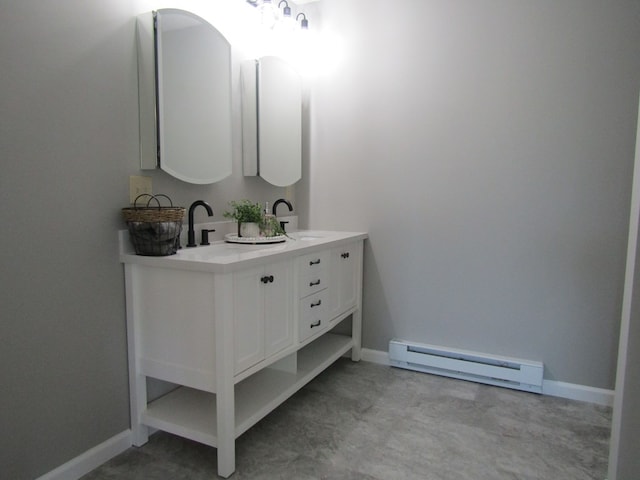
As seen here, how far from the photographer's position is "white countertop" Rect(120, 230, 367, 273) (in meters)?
1.61

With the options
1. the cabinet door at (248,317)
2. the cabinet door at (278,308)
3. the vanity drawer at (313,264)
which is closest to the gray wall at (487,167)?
the vanity drawer at (313,264)

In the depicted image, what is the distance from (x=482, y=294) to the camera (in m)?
2.57

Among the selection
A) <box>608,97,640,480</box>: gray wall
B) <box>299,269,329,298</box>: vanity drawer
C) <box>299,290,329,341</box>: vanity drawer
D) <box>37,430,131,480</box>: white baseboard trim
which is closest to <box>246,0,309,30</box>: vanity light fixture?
<box>299,269,329,298</box>: vanity drawer

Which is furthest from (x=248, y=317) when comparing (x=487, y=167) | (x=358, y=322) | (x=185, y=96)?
(x=487, y=167)

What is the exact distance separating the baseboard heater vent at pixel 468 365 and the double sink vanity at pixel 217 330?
0.78m

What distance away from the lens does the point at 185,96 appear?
78.8 inches

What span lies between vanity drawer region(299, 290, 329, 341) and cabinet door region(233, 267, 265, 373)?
0.34 meters

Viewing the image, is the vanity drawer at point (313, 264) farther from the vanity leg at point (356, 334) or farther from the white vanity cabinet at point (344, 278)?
the vanity leg at point (356, 334)

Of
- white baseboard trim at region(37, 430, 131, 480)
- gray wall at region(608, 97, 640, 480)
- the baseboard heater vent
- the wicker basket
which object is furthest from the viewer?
the baseboard heater vent

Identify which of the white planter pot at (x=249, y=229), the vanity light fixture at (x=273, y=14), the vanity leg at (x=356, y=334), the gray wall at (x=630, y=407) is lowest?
the vanity leg at (x=356, y=334)

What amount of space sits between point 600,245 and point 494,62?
113 cm

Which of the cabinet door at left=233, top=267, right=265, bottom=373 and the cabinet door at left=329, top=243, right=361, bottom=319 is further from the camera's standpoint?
the cabinet door at left=329, top=243, right=361, bottom=319

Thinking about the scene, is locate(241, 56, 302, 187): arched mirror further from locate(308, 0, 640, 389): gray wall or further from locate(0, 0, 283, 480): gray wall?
locate(0, 0, 283, 480): gray wall

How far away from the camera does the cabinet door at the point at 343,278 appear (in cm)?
244
